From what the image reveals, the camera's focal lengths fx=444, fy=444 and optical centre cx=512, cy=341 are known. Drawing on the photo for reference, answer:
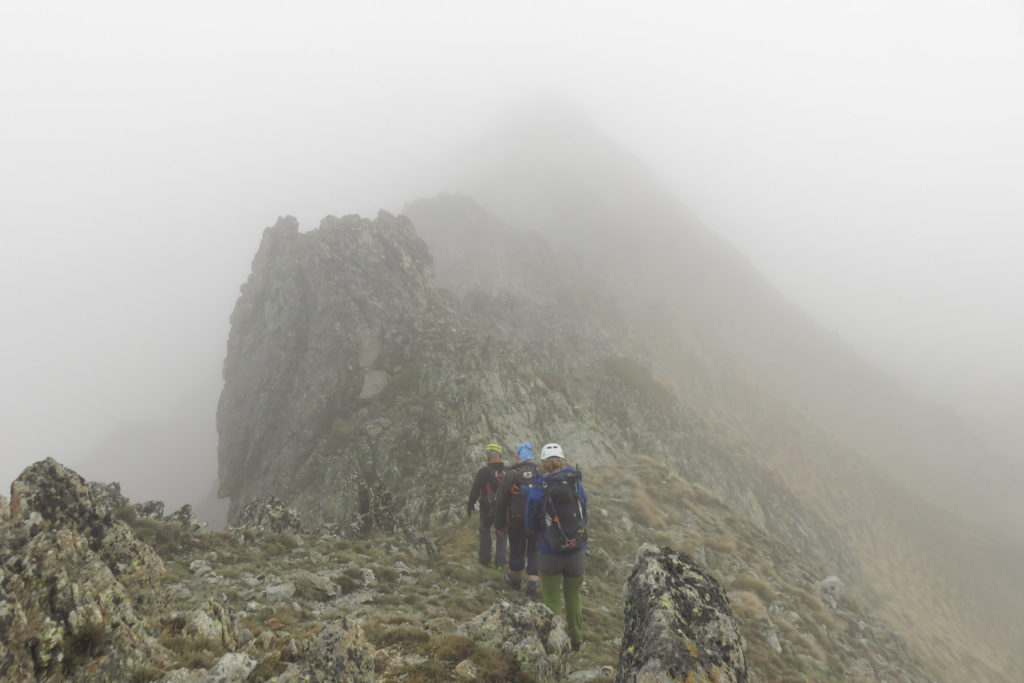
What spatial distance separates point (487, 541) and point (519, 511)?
A: 12.9ft

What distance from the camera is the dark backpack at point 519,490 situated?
11438mm

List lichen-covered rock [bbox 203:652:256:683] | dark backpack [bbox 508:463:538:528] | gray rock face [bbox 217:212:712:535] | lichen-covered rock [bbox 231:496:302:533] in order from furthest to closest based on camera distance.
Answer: gray rock face [bbox 217:212:712:535]
lichen-covered rock [bbox 231:496:302:533]
dark backpack [bbox 508:463:538:528]
lichen-covered rock [bbox 203:652:256:683]

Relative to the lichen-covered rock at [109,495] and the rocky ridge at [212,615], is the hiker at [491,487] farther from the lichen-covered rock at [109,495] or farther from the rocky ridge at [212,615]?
the lichen-covered rock at [109,495]

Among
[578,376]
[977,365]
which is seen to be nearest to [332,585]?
[578,376]

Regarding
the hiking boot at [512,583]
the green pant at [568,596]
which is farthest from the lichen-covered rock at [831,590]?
the green pant at [568,596]

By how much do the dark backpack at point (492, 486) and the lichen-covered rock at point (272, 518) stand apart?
7.88 m

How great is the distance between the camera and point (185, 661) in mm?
6145

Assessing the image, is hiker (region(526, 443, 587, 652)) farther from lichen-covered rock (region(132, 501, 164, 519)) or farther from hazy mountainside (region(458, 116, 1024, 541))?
hazy mountainside (region(458, 116, 1024, 541))

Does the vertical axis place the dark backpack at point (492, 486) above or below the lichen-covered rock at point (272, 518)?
above

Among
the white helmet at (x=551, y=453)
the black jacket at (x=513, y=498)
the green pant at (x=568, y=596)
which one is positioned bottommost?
the green pant at (x=568, y=596)

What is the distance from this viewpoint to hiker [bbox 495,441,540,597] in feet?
37.8

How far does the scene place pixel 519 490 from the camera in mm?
11656

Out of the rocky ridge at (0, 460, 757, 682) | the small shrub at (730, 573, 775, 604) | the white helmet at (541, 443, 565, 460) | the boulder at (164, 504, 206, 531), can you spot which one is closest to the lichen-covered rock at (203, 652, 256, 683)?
the rocky ridge at (0, 460, 757, 682)

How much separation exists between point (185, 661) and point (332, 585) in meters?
6.33
